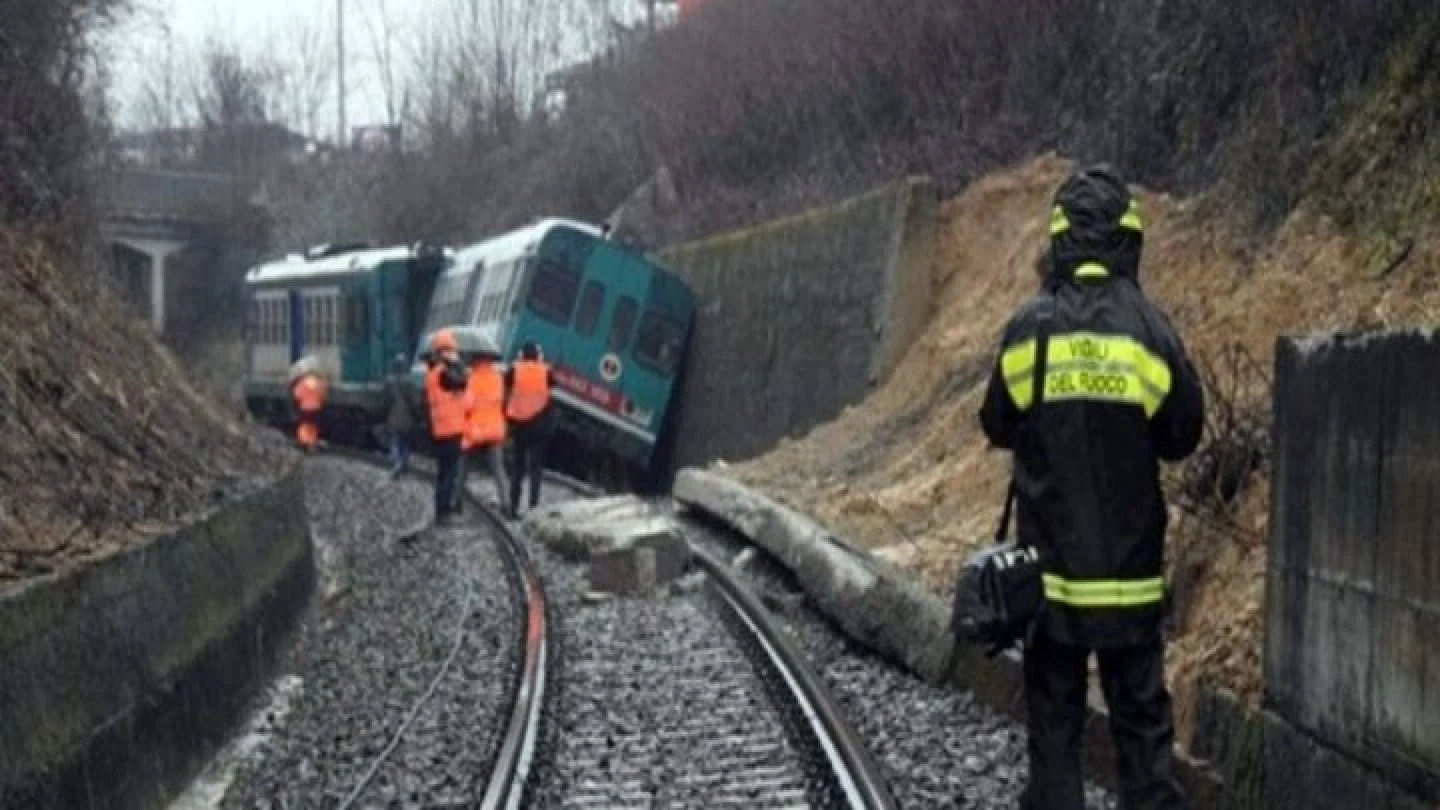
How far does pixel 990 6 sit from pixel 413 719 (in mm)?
18059

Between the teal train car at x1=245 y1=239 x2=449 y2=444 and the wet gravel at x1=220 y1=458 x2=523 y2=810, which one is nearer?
the wet gravel at x1=220 y1=458 x2=523 y2=810

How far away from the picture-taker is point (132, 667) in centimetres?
986

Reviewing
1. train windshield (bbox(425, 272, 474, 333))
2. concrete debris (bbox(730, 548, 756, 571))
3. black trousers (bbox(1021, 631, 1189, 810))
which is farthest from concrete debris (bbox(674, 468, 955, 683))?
train windshield (bbox(425, 272, 474, 333))

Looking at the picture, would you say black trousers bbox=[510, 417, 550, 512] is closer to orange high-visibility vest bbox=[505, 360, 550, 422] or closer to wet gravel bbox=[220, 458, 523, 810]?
orange high-visibility vest bbox=[505, 360, 550, 422]

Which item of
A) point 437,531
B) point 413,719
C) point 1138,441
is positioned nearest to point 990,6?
point 437,531

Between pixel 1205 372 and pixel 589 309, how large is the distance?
18.7m

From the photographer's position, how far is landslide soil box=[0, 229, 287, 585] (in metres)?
10.9

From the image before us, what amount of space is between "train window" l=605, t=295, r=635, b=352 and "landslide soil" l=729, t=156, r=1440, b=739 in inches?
181

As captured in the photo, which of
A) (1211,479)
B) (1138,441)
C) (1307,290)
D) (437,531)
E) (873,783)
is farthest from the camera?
(437,531)

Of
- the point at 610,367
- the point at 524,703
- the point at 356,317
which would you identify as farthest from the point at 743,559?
the point at 356,317

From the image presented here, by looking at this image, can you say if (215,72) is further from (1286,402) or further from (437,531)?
(1286,402)

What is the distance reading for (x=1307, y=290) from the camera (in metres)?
13.2

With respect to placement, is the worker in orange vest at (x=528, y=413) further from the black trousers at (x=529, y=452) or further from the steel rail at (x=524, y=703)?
the steel rail at (x=524, y=703)

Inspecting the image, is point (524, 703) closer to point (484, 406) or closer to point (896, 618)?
point (896, 618)
